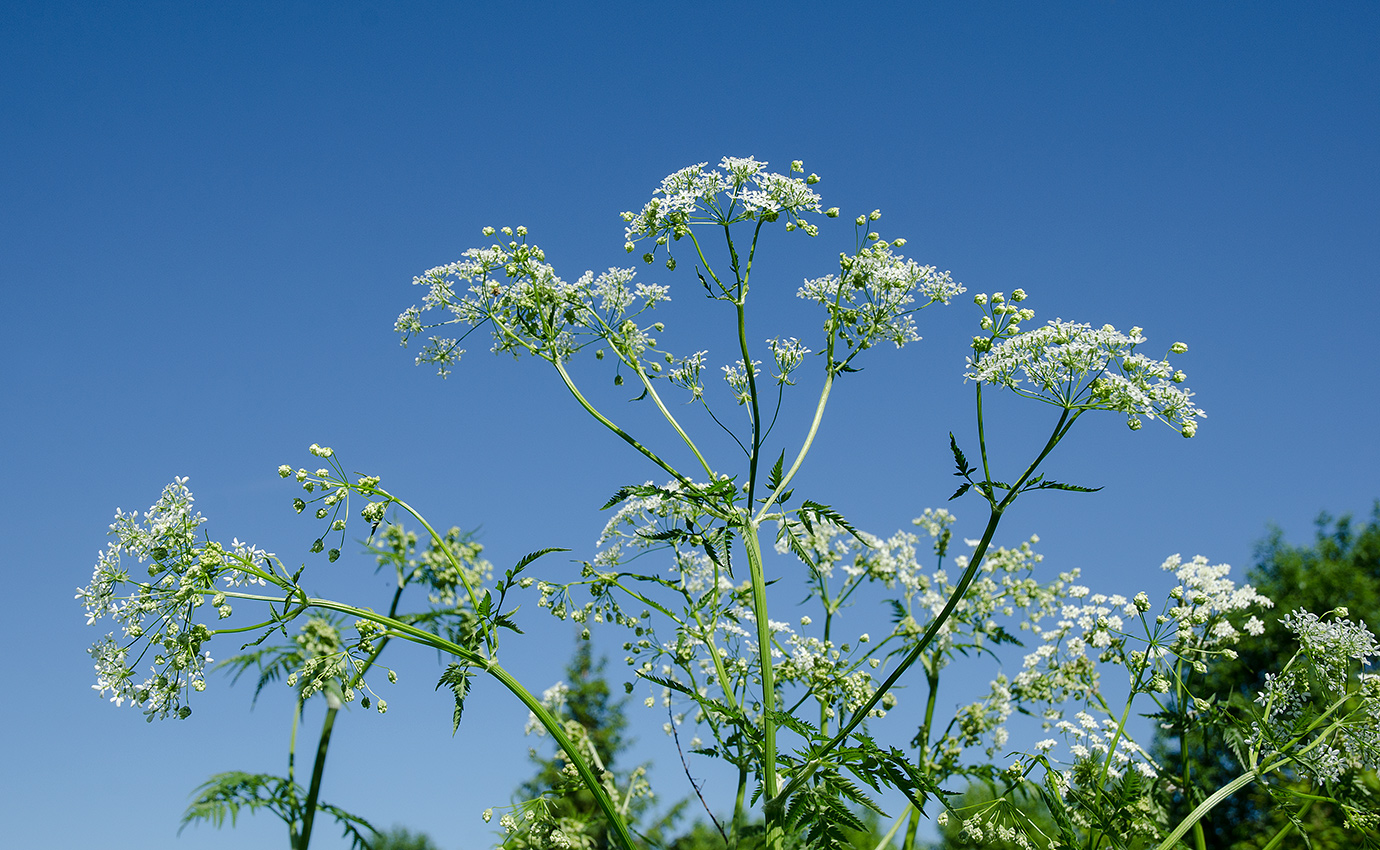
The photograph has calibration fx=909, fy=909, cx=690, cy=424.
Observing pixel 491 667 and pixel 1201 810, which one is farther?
pixel 1201 810

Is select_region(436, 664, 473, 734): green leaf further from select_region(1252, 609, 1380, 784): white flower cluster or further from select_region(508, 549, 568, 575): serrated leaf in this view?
select_region(1252, 609, 1380, 784): white flower cluster

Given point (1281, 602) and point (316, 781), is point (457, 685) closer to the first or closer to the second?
point (316, 781)

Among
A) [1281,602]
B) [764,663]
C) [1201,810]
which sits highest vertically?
[1281,602]

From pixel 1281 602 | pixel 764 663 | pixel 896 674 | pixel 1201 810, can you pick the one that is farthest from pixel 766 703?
pixel 1281 602

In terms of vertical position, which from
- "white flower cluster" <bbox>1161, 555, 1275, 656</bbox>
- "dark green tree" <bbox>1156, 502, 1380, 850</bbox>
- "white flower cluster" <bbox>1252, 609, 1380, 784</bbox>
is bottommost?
"white flower cluster" <bbox>1252, 609, 1380, 784</bbox>

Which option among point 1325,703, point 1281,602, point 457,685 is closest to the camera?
point 457,685

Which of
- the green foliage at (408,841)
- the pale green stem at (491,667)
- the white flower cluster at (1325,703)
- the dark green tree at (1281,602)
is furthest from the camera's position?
the green foliage at (408,841)

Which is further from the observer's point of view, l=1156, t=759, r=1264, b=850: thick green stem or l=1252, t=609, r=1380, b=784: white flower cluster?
l=1252, t=609, r=1380, b=784: white flower cluster

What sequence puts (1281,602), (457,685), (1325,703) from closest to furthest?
1. (457,685)
2. (1325,703)
3. (1281,602)

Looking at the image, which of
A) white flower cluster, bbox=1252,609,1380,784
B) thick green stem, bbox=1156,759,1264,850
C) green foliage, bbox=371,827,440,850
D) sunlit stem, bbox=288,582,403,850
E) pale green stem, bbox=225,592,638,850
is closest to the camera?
pale green stem, bbox=225,592,638,850

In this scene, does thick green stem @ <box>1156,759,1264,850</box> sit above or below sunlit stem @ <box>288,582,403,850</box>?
below

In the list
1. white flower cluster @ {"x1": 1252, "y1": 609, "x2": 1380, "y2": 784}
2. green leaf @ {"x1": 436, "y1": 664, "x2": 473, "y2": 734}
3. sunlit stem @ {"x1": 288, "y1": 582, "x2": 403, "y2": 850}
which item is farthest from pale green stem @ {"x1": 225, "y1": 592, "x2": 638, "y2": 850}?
white flower cluster @ {"x1": 1252, "y1": 609, "x2": 1380, "y2": 784}

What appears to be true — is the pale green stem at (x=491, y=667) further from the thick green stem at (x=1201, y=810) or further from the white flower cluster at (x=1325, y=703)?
the white flower cluster at (x=1325, y=703)

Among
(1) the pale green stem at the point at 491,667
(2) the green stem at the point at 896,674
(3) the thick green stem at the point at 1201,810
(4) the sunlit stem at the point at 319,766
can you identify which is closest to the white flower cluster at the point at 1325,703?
(3) the thick green stem at the point at 1201,810
